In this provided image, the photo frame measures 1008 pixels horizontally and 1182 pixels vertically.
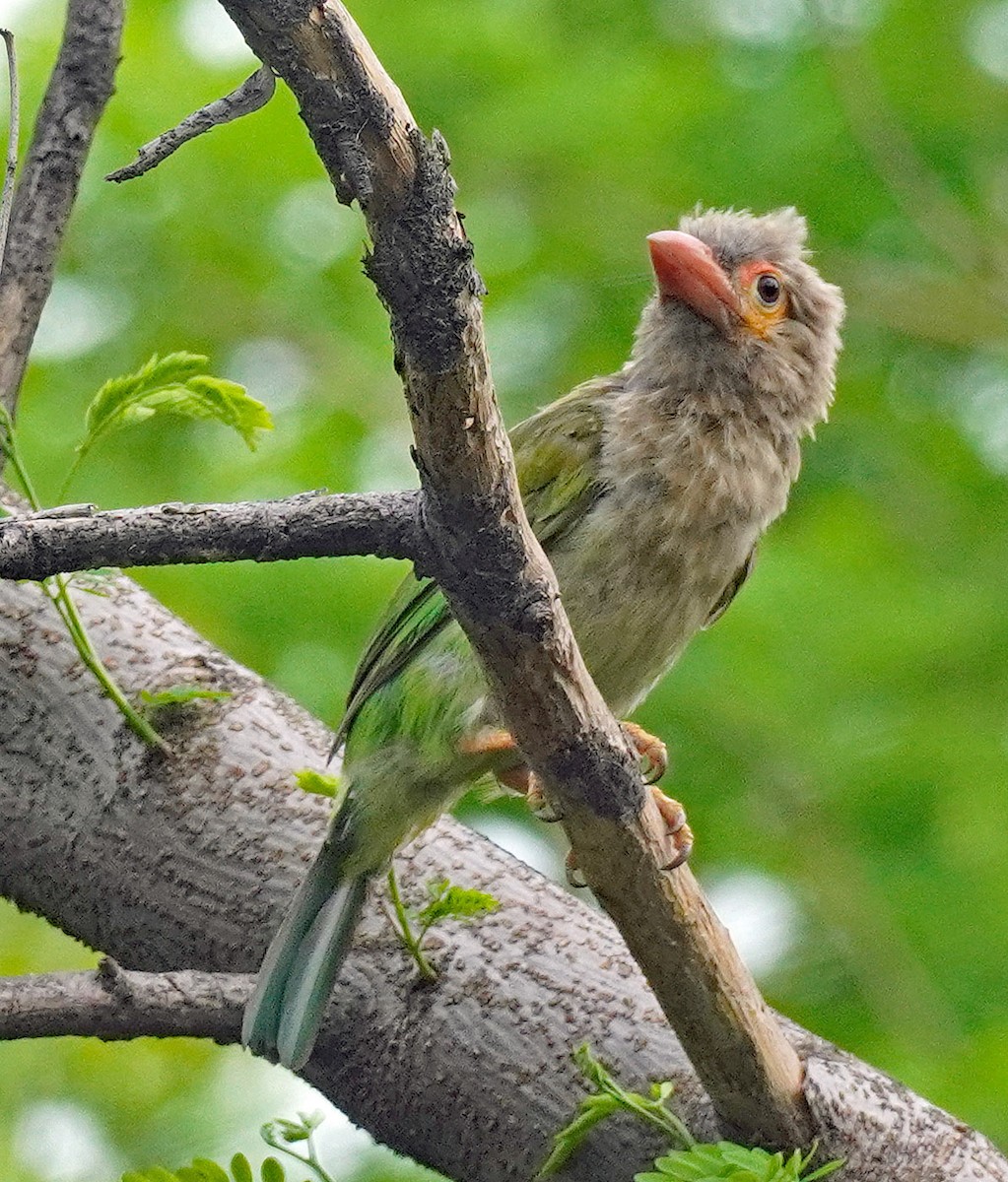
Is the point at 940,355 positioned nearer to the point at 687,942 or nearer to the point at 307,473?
the point at 307,473

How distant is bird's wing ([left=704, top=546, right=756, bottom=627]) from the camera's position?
330 centimetres

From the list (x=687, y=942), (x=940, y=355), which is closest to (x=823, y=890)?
(x=940, y=355)

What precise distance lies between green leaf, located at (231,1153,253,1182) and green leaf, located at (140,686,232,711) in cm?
72

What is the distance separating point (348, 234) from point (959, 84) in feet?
5.62

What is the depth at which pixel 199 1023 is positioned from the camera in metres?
2.53

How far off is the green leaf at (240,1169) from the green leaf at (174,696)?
719mm

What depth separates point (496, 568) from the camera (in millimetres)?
1932

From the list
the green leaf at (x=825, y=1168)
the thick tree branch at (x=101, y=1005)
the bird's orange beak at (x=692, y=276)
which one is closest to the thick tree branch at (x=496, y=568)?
the green leaf at (x=825, y=1168)

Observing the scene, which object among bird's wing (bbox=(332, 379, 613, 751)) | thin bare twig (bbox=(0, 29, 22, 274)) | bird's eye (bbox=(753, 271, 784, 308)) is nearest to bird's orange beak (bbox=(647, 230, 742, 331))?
bird's eye (bbox=(753, 271, 784, 308))

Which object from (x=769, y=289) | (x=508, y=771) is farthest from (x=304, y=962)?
(x=769, y=289)

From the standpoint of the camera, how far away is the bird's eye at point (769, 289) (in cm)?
353

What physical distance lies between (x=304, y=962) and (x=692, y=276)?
57.7 inches

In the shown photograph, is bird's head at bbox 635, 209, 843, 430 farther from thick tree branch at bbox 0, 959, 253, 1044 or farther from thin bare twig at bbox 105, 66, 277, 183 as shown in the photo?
thin bare twig at bbox 105, 66, 277, 183

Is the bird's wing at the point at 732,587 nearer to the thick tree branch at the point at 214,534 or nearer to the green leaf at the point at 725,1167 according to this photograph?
the green leaf at the point at 725,1167
